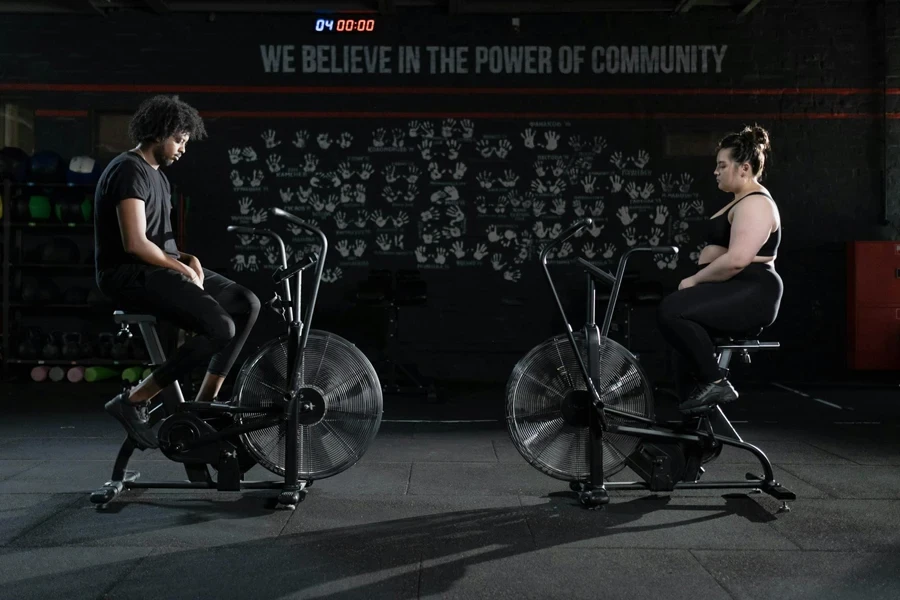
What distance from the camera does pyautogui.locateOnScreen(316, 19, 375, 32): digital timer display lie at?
24.4 feet

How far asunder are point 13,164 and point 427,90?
3.68 meters

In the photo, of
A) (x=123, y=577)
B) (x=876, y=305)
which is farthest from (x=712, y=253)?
(x=876, y=305)

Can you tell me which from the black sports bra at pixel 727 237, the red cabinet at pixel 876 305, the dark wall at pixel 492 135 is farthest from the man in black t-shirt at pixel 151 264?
the red cabinet at pixel 876 305

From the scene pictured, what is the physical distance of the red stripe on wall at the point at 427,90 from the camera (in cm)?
745

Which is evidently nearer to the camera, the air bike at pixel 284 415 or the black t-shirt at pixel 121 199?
the black t-shirt at pixel 121 199

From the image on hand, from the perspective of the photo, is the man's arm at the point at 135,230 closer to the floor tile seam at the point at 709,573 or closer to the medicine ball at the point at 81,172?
the floor tile seam at the point at 709,573

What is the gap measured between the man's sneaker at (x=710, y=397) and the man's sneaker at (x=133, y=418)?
2014 mm

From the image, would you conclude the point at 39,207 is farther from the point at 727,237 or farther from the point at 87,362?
the point at 727,237

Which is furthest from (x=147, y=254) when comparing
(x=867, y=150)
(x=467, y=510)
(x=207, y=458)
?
(x=867, y=150)

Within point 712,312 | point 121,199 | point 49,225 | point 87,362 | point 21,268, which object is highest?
point 49,225

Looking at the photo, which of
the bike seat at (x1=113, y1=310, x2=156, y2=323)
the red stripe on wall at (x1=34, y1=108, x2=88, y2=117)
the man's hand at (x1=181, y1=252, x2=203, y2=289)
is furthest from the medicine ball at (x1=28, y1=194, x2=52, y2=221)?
the bike seat at (x1=113, y1=310, x2=156, y2=323)

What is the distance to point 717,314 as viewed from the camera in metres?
2.96

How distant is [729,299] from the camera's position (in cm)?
296

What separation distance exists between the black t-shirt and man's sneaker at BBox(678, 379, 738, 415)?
6.78ft
